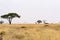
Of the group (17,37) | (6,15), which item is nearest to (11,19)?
(6,15)

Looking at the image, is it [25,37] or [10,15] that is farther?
[10,15]

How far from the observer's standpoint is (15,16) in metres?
55.3

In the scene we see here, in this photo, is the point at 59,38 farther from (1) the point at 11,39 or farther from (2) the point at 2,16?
(2) the point at 2,16

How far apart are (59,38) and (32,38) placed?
167 centimetres

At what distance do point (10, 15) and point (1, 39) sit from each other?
4527cm

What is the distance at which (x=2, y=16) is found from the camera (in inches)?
2245

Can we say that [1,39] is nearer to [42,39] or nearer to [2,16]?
[42,39]

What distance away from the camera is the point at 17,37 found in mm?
10688

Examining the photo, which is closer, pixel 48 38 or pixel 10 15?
pixel 48 38

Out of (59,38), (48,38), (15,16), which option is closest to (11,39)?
(48,38)

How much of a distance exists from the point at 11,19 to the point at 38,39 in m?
47.8

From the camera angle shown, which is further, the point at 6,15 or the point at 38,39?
the point at 6,15

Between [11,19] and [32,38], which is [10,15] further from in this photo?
[32,38]

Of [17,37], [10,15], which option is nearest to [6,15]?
[10,15]
